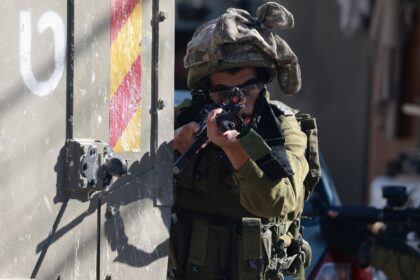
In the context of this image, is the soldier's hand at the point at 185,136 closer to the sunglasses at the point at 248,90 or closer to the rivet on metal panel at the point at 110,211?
the sunglasses at the point at 248,90

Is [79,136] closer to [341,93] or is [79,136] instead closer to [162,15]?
[162,15]

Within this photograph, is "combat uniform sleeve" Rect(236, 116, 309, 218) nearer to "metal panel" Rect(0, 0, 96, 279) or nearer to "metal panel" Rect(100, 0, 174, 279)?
"metal panel" Rect(100, 0, 174, 279)

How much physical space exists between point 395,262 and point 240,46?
1.79 m

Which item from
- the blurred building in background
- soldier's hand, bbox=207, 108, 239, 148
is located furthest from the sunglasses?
the blurred building in background

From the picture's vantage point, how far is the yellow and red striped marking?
3.33 meters

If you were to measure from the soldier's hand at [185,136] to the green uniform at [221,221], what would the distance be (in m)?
0.06

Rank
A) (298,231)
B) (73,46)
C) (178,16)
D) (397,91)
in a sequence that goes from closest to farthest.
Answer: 1. (73,46)
2. (298,231)
3. (397,91)
4. (178,16)

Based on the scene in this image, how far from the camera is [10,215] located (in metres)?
2.93

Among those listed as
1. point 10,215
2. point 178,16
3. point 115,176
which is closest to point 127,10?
point 115,176

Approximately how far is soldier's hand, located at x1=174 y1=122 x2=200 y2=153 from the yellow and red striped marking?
514mm

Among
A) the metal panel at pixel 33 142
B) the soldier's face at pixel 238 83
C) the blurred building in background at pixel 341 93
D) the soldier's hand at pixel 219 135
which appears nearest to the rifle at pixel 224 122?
the soldier's hand at pixel 219 135

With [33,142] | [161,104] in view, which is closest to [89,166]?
[33,142]

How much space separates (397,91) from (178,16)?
788 cm

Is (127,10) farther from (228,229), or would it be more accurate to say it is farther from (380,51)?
(380,51)
